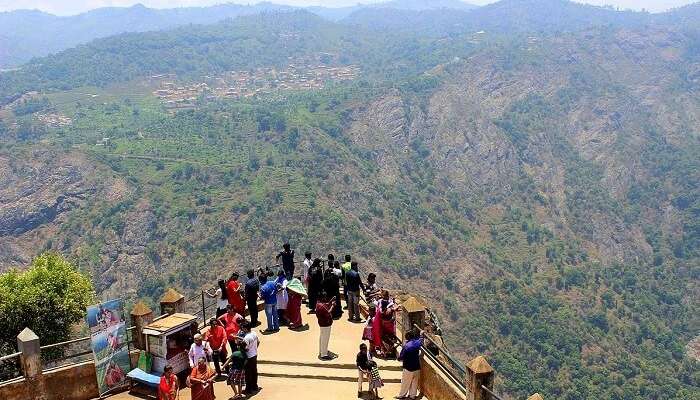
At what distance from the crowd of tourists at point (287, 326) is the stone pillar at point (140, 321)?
4.38 feet

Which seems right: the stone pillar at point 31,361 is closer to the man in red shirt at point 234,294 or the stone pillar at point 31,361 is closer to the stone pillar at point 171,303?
the stone pillar at point 171,303

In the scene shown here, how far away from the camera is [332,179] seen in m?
103

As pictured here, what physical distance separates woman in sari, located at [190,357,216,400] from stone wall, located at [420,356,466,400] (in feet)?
14.7

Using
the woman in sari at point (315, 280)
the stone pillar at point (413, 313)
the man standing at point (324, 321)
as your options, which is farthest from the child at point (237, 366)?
the woman in sari at point (315, 280)

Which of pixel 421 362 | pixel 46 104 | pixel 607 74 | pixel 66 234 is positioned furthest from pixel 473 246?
pixel 46 104

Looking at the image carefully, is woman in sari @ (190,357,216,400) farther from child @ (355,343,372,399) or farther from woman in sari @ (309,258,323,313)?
woman in sari @ (309,258,323,313)

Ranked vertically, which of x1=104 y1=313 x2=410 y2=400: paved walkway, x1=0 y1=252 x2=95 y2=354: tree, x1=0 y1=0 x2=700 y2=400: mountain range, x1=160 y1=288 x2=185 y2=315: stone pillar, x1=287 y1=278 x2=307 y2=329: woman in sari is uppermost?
x1=160 y1=288 x2=185 y2=315: stone pillar

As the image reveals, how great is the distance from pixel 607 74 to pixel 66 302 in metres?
192

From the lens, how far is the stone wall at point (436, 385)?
39.1ft

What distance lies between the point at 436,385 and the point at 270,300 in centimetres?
555

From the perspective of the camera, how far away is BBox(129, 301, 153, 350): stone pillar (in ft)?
45.9

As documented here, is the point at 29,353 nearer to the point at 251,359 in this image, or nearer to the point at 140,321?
the point at 140,321

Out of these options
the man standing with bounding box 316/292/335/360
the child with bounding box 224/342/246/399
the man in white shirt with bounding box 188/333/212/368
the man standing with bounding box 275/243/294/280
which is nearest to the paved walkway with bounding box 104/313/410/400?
the man standing with bounding box 316/292/335/360

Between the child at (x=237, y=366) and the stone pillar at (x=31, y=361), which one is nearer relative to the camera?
the stone pillar at (x=31, y=361)
